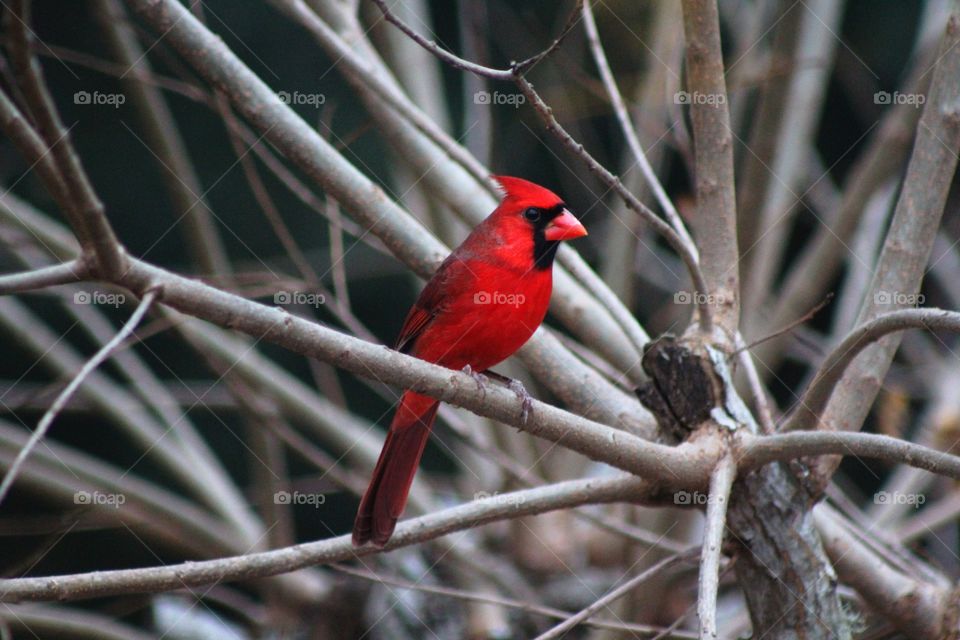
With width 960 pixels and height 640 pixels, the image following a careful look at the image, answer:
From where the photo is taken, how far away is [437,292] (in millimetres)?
2770

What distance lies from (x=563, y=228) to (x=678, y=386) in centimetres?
62

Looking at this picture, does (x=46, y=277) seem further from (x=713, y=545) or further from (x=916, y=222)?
(x=916, y=222)

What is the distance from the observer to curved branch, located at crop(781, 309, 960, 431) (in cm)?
Result: 182

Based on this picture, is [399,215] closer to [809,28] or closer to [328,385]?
[328,385]

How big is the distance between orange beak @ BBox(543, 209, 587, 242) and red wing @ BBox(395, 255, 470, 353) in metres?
0.25

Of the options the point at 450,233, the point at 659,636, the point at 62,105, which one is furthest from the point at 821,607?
the point at 62,105

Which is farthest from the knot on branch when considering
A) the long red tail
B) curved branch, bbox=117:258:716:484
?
the long red tail

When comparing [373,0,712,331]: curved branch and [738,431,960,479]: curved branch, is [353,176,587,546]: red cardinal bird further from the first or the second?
[738,431,960,479]: curved branch

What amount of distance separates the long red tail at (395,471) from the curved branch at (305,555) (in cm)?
17

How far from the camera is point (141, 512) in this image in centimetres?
381

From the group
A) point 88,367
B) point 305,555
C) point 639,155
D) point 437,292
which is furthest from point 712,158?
point 88,367

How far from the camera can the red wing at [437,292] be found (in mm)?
2746

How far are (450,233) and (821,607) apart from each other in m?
2.35

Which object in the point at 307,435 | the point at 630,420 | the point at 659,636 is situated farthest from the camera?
the point at 307,435
